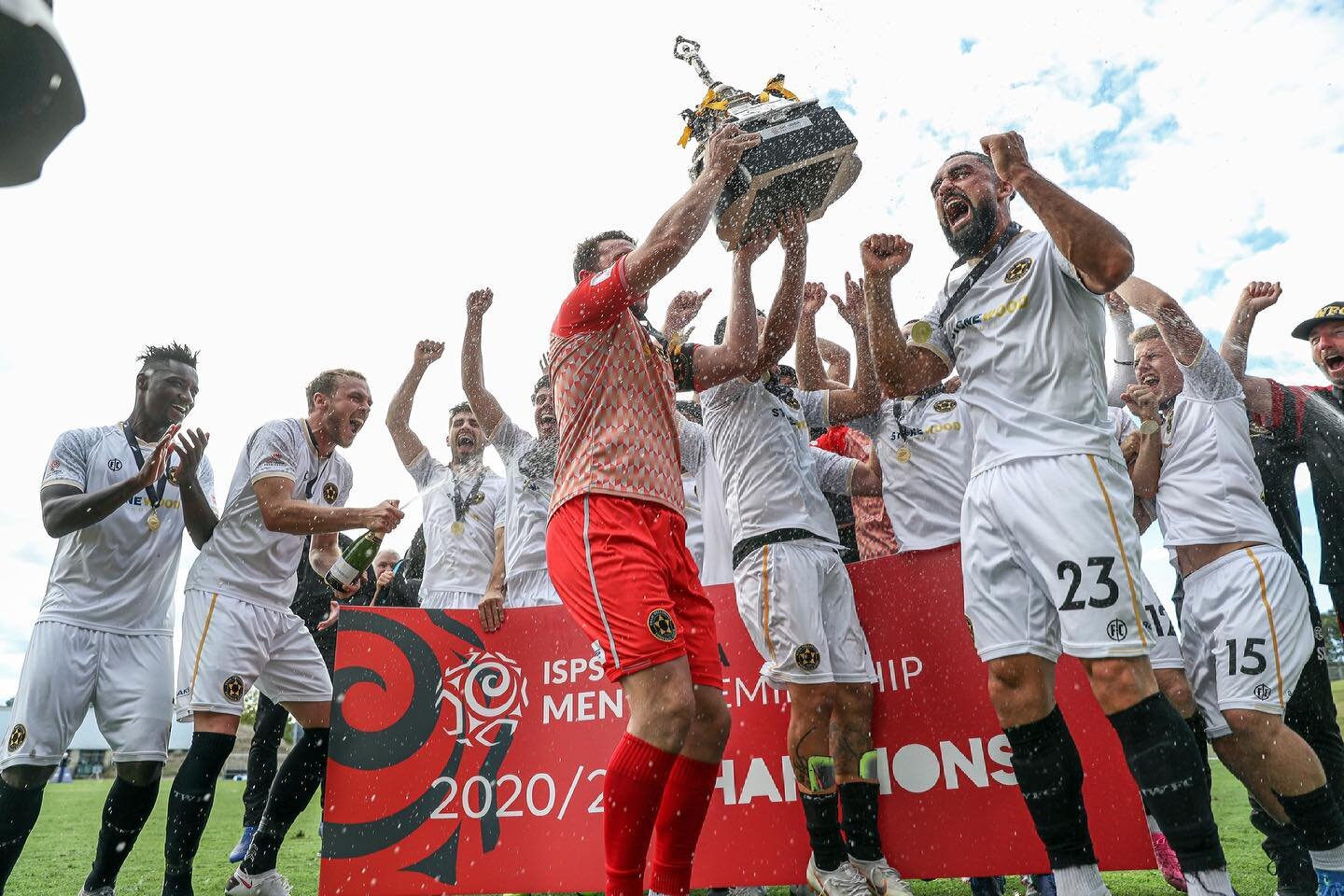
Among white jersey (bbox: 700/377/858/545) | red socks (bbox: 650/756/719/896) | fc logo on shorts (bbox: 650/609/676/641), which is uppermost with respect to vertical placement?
white jersey (bbox: 700/377/858/545)

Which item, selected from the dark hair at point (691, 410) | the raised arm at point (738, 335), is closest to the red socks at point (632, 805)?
the raised arm at point (738, 335)

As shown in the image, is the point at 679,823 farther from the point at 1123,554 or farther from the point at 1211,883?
the point at 1123,554

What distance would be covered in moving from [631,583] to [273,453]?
126 inches

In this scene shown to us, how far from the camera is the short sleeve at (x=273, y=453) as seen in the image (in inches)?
197

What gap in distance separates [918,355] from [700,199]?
124cm

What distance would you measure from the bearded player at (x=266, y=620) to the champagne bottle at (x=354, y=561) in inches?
3.7

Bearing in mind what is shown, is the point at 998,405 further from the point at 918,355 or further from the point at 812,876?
the point at 812,876

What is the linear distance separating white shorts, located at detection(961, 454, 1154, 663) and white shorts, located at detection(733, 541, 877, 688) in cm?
127

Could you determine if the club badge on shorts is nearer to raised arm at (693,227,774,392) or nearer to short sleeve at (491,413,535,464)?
short sleeve at (491,413,535,464)

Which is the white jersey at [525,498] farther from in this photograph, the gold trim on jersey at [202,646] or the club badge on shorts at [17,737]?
the club badge on shorts at [17,737]

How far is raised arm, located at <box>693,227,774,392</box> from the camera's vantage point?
4039mm

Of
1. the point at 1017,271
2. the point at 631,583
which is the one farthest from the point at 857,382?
the point at 631,583

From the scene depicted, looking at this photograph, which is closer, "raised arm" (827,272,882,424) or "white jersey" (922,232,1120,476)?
"white jersey" (922,232,1120,476)

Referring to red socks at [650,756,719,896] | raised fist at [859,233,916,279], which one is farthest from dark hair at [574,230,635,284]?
red socks at [650,756,719,896]
